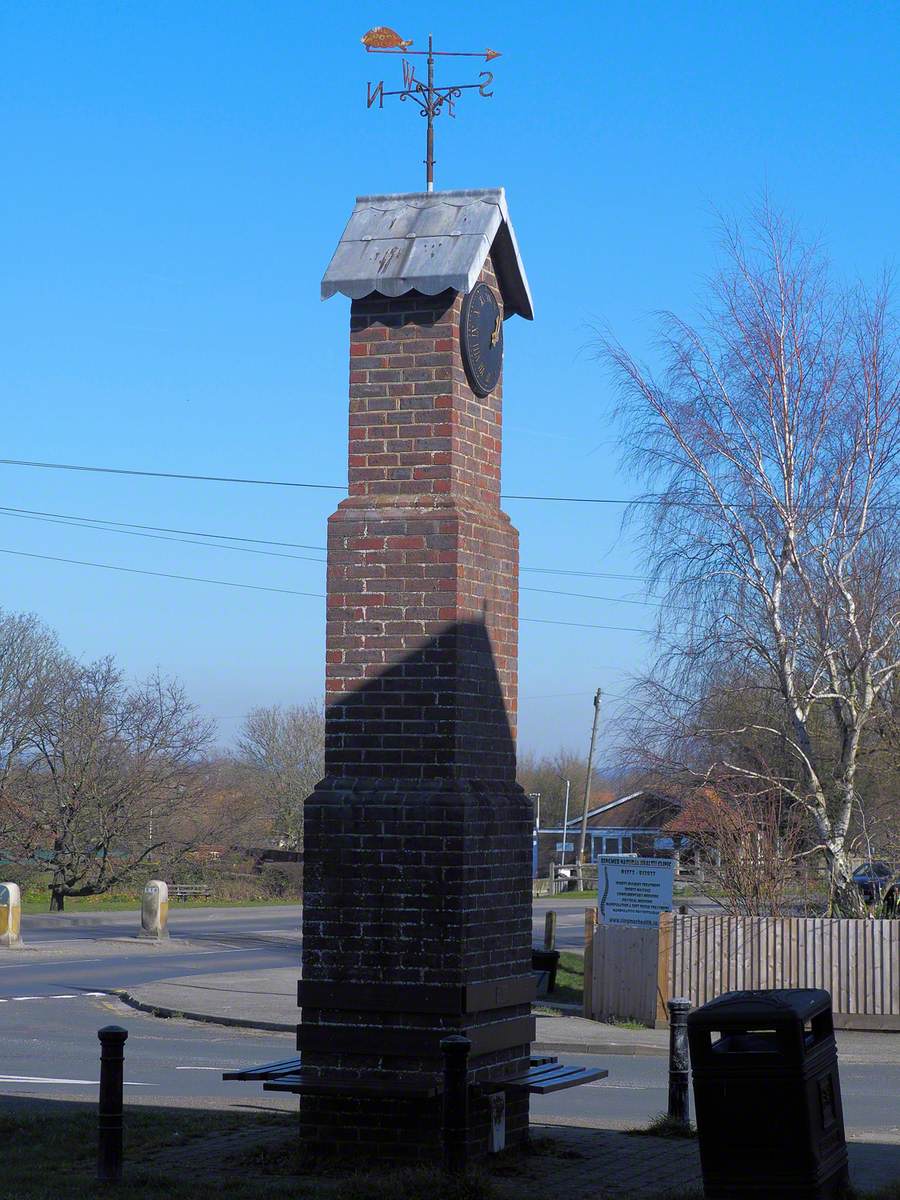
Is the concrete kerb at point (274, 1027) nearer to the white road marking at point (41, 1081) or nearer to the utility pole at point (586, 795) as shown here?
the white road marking at point (41, 1081)

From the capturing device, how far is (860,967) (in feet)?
61.1

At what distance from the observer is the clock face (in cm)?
930

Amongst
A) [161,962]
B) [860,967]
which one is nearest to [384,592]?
[860,967]

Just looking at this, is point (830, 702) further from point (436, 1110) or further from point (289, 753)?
point (289, 753)

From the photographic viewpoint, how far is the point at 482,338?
9.55 metres

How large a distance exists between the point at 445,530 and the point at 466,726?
45.8 inches

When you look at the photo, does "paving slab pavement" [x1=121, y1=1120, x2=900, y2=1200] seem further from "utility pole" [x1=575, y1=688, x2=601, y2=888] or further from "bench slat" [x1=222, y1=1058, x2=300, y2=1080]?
"utility pole" [x1=575, y1=688, x2=601, y2=888]

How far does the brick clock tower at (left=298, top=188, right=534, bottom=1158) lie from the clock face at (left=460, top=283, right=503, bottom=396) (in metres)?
0.02

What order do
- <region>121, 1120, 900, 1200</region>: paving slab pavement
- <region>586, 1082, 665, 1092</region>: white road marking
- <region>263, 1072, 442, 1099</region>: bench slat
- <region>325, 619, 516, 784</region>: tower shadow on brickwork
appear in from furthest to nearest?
<region>586, 1082, 665, 1092</region>: white road marking < <region>325, 619, 516, 784</region>: tower shadow on brickwork < <region>263, 1072, 442, 1099</region>: bench slat < <region>121, 1120, 900, 1200</region>: paving slab pavement

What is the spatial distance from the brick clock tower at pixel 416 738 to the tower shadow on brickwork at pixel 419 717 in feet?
0.04

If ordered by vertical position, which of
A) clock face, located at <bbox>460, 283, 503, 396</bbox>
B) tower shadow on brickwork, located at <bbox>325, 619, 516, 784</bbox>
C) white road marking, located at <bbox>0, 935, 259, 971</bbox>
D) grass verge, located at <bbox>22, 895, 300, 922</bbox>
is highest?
clock face, located at <bbox>460, 283, 503, 396</bbox>

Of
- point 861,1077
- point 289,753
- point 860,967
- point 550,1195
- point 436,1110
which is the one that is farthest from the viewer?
point 289,753

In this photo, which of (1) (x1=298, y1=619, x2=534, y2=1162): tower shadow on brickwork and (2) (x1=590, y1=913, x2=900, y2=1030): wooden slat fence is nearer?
(1) (x1=298, y1=619, x2=534, y2=1162): tower shadow on brickwork

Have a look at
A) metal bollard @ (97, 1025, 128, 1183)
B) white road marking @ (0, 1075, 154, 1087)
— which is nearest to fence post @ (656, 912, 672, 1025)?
white road marking @ (0, 1075, 154, 1087)
